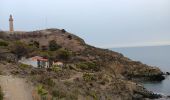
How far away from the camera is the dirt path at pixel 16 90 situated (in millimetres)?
24312

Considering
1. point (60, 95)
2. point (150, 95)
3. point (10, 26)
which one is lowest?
point (150, 95)

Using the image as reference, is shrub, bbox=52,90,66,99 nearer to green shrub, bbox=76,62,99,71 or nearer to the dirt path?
the dirt path

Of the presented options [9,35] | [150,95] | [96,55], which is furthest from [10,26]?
[150,95]

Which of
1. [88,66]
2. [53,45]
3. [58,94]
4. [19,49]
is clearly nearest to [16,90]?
[58,94]

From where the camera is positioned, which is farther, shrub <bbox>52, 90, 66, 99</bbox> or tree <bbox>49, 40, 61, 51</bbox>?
tree <bbox>49, 40, 61, 51</bbox>

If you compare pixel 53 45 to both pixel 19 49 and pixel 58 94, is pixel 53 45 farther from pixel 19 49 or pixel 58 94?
pixel 58 94

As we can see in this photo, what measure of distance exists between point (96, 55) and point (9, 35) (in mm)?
26058

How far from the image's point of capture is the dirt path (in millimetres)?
24312

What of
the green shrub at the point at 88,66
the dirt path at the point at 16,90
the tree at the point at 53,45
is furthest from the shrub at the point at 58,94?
the tree at the point at 53,45

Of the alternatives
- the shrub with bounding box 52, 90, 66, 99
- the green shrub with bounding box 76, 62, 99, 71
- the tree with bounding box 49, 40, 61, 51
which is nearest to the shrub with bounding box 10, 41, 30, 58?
the green shrub with bounding box 76, 62, 99, 71

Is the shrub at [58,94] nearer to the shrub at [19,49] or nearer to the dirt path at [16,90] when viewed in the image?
the dirt path at [16,90]

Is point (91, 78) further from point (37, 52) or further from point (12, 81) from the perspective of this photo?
point (37, 52)

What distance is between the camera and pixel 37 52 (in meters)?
86.7

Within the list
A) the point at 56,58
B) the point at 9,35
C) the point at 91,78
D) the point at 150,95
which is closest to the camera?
the point at 91,78
